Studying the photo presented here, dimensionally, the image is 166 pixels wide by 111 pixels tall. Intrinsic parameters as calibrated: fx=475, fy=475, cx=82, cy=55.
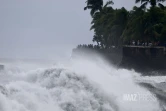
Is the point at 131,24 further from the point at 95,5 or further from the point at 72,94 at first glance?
the point at 72,94

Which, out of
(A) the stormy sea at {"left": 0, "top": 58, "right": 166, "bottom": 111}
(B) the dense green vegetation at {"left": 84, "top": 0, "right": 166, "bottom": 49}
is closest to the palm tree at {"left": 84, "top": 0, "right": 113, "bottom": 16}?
(B) the dense green vegetation at {"left": 84, "top": 0, "right": 166, "bottom": 49}

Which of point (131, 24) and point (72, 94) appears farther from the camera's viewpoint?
point (131, 24)

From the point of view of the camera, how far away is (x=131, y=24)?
47438 millimetres

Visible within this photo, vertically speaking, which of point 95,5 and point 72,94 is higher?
point 95,5

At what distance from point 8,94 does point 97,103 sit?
117 inches

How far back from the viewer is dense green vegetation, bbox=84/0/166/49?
1748 inches

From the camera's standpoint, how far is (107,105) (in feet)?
49.3

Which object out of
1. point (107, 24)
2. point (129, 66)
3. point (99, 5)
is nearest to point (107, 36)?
point (107, 24)

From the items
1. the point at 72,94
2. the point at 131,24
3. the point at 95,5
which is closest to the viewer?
the point at 72,94

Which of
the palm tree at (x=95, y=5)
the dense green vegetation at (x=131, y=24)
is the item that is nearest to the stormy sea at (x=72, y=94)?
the dense green vegetation at (x=131, y=24)

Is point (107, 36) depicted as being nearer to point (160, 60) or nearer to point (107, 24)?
point (107, 24)

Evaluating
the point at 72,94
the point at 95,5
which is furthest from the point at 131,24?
the point at 72,94

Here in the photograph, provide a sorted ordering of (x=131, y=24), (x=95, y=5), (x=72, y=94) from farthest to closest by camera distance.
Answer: (x=95, y=5), (x=131, y=24), (x=72, y=94)

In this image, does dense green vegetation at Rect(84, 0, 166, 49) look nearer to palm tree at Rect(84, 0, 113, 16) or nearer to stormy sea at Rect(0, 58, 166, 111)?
palm tree at Rect(84, 0, 113, 16)
